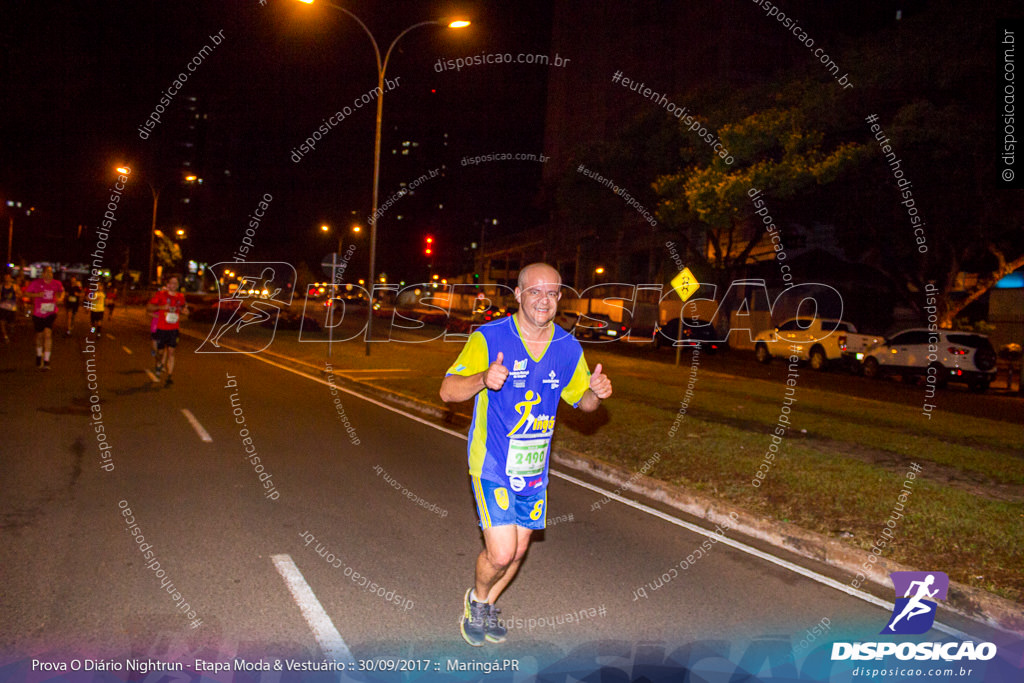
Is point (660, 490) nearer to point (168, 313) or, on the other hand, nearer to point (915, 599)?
point (915, 599)

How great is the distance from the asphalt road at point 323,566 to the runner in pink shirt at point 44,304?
570 cm

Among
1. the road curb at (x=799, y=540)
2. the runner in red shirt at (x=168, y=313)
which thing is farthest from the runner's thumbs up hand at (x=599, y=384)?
the runner in red shirt at (x=168, y=313)

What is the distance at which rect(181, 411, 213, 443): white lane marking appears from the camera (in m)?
9.51

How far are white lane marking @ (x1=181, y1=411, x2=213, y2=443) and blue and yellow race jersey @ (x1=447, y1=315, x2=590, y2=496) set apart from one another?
6.37 m

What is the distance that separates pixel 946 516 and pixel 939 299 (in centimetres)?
2227

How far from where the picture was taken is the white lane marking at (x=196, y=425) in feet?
31.2

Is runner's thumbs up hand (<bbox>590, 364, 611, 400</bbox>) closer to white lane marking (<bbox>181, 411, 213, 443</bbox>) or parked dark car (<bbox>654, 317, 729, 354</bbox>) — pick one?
white lane marking (<bbox>181, 411, 213, 443</bbox>)

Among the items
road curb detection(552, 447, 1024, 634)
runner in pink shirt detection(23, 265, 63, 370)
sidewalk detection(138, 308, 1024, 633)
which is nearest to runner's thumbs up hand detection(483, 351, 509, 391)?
sidewalk detection(138, 308, 1024, 633)

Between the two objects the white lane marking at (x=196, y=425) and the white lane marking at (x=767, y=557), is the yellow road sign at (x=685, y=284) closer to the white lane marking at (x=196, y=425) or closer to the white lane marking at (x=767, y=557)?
the white lane marking at (x=767, y=557)

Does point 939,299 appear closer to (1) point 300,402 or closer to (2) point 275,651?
(1) point 300,402

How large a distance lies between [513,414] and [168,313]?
1149cm

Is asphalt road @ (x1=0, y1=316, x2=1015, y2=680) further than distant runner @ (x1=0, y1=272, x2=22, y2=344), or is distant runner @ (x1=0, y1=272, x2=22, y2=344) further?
distant runner @ (x1=0, y1=272, x2=22, y2=344)

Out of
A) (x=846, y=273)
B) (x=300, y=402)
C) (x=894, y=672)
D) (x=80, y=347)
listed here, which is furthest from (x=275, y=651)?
(x=846, y=273)

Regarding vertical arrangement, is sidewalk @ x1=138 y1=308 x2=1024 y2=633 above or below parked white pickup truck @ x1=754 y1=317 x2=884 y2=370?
below
